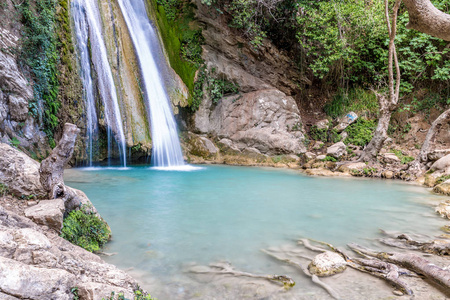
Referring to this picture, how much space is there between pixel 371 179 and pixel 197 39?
937cm

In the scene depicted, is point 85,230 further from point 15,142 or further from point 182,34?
point 182,34

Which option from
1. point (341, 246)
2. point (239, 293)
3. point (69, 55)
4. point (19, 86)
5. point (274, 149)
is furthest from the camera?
point (274, 149)

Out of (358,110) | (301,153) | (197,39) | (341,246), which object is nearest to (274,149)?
(301,153)

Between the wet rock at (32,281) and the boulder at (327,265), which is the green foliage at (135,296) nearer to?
the wet rock at (32,281)

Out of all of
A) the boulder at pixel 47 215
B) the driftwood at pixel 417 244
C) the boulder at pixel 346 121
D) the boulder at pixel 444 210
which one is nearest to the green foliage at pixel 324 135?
the boulder at pixel 346 121

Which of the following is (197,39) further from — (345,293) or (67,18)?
(345,293)

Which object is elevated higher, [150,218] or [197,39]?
[197,39]

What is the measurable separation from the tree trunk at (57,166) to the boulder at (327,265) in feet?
8.95

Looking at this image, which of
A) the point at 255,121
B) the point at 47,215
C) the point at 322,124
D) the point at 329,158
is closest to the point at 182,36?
the point at 255,121

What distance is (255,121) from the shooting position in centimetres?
1318

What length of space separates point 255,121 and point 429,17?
11.3m

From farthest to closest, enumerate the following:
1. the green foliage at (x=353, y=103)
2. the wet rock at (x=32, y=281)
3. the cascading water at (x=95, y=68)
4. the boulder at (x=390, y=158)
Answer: the green foliage at (x=353, y=103)
the boulder at (x=390, y=158)
the cascading water at (x=95, y=68)
the wet rock at (x=32, y=281)

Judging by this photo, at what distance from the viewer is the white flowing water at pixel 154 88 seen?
35.8 ft

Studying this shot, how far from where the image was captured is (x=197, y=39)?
13500 millimetres
